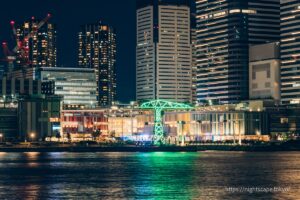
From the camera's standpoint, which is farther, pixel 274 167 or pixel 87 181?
pixel 274 167

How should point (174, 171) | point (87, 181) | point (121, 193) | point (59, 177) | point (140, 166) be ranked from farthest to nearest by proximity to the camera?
1. point (140, 166)
2. point (174, 171)
3. point (59, 177)
4. point (87, 181)
5. point (121, 193)

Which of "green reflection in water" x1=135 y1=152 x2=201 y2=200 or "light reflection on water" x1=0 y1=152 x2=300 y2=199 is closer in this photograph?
A: "light reflection on water" x1=0 y1=152 x2=300 y2=199

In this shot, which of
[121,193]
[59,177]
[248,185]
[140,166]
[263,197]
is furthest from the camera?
[140,166]

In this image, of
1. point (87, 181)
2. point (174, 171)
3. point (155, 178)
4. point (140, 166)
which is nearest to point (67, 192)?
point (87, 181)

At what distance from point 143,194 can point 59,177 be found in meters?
27.0

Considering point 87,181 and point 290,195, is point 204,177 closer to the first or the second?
point 87,181

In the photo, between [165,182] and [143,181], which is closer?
[165,182]

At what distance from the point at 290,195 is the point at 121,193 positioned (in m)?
17.2

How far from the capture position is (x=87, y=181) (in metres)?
103

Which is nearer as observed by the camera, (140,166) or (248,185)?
(248,185)

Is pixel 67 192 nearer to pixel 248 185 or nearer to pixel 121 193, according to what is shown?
pixel 121 193

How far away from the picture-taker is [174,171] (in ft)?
399

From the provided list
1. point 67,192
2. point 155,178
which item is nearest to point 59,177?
point 155,178

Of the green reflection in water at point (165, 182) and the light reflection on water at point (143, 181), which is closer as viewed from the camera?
the light reflection on water at point (143, 181)
